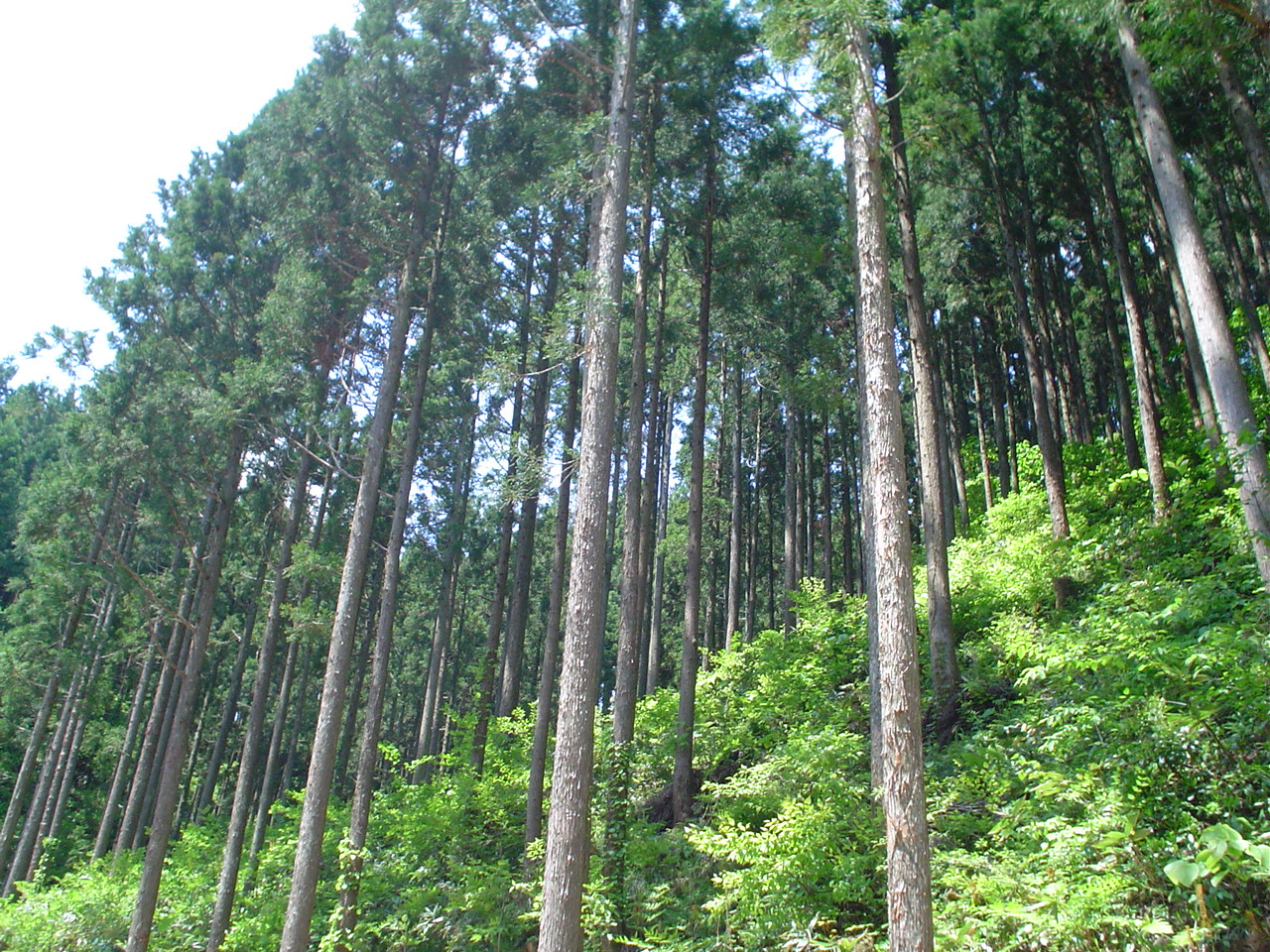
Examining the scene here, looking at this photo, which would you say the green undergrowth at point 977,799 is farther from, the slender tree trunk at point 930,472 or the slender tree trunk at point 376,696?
the slender tree trunk at point 376,696

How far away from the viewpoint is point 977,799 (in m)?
8.06

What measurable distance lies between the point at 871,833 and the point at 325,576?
30.6ft

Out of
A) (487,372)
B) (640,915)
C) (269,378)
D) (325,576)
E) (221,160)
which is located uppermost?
(221,160)

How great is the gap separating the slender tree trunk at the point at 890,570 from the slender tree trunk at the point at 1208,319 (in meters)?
3.72

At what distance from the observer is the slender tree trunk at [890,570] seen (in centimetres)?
549

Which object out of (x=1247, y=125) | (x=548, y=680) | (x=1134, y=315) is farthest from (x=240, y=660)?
(x=1247, y=125)

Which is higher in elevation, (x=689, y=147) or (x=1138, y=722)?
(x=689, y=147)

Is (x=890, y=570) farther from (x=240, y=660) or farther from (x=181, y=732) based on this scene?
(x=240, y=660)

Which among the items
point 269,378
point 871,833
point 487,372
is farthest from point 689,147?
point 871,833

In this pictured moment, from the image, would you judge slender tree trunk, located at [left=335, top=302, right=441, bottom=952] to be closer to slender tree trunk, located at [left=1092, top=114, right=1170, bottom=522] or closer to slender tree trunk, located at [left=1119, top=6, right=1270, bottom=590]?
slender tree trunk, located at [left=1119, top=6, right=1270, bottom=590]

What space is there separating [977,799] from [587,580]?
4.54 m

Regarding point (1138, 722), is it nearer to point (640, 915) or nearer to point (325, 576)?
point (640, 915)

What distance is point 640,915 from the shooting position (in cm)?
937

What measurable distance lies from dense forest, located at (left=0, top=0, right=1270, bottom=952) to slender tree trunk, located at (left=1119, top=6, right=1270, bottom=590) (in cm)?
5
